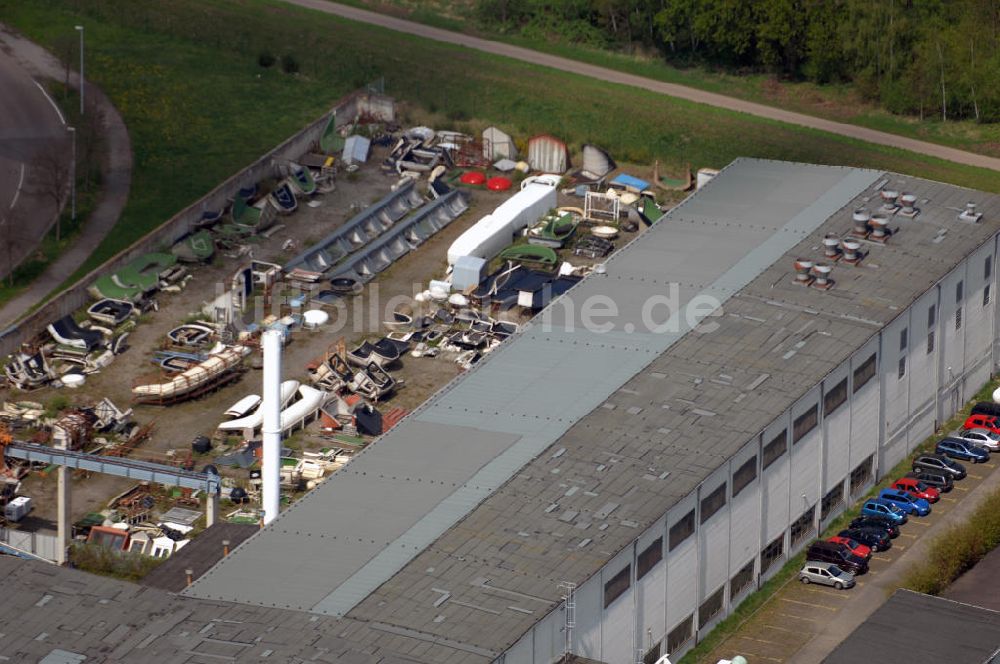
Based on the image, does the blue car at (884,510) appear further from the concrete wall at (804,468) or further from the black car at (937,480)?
the black car at (937,480)

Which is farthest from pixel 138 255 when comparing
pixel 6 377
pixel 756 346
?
pixel 756 346

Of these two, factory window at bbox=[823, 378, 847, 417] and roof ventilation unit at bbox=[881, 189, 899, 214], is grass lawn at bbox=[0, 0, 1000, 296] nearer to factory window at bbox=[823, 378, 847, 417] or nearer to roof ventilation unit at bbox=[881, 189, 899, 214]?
roof ventilation unit at bbox=[881, 189, 899, 214]

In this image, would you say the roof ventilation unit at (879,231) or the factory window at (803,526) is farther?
the roof ventilation unit at (879,231)

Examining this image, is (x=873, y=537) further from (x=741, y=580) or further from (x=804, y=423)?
(x=741, y=580)

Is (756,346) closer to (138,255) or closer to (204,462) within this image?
(204,462)

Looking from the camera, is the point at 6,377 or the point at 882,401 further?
the point at 6,377

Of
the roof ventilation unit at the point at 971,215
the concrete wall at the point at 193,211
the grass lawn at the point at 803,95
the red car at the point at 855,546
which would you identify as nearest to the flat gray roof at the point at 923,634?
the red car at the point at 855,546
